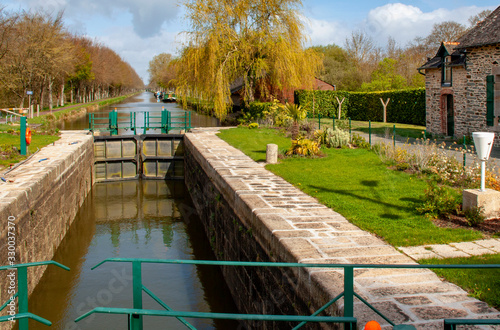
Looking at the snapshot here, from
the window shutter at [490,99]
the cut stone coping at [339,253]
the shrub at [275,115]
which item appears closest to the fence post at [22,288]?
the cut stone coping at [339,253]

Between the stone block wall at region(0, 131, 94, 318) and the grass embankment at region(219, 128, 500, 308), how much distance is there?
506cm

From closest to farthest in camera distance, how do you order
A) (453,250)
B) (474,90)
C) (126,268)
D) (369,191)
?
(453,250), (369,191), (126,268), (474,90)

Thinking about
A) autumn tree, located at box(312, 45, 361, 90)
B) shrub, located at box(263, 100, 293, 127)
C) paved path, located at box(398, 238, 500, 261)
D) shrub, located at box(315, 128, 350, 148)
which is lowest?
paved path, located at box(398, 238, 500, 261)

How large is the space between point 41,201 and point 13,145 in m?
6.81

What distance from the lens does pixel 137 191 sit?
18422mm

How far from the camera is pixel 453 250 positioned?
5695 millimetres

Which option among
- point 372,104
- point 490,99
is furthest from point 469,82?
point 372,104

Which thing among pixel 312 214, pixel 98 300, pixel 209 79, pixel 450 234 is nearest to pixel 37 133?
pixel 209 79

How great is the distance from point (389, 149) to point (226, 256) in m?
5.14

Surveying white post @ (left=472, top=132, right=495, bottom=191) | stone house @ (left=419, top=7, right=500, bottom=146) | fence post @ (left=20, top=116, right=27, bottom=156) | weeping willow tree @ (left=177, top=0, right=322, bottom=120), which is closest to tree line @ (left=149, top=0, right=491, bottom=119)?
weeping willow tree @ (left=177, top=0, right=322, bottom=120)

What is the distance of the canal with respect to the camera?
27.4 ft

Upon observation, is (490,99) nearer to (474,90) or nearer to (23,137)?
(474,90)

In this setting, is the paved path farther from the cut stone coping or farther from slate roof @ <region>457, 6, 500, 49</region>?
slate roof @ <region>457, 6, 500, 49</region>

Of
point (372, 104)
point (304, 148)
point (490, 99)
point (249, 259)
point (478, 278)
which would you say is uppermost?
point (372, 104)
